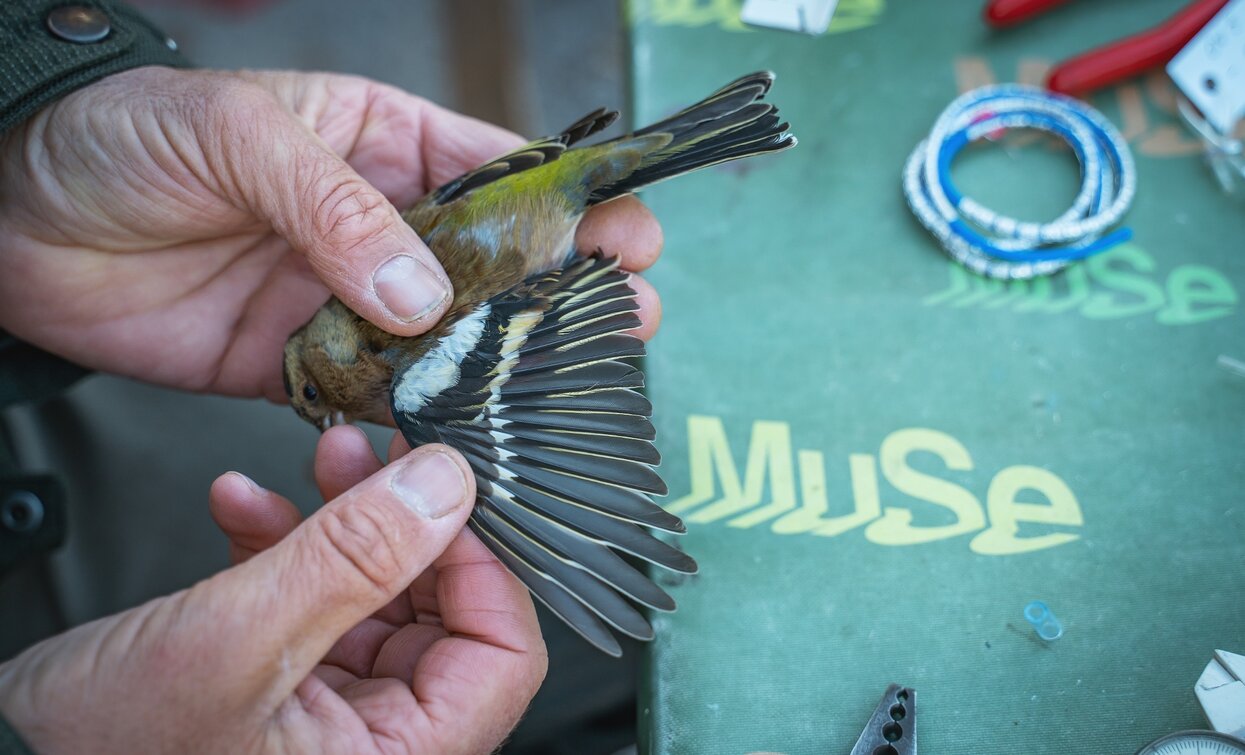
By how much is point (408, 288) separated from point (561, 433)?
399 millimetres

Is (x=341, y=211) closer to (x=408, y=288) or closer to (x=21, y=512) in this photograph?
(x=408, y=288)

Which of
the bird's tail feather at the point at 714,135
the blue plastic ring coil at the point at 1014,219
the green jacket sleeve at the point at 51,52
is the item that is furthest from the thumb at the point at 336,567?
the blue plastic ring coil at the point at 1014,219

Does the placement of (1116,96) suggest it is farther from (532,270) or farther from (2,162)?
(2,162)

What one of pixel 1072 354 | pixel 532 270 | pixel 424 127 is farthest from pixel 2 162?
pixel 1072 354

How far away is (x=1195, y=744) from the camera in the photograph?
1.19 m

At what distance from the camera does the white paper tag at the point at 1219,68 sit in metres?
1.90

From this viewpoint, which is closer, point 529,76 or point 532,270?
point 532,270

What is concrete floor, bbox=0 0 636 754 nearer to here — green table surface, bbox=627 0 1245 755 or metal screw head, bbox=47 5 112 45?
green table surface, bbox=627 0 1245 755

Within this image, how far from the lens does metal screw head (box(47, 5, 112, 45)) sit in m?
1.67

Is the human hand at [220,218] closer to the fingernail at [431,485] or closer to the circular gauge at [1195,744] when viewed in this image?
the fingernail at [431,485]

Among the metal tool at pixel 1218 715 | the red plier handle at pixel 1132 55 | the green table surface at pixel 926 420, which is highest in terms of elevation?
the red plier handle at pixel 1132 55

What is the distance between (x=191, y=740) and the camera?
1.10 meters

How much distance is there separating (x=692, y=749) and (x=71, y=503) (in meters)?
1.50

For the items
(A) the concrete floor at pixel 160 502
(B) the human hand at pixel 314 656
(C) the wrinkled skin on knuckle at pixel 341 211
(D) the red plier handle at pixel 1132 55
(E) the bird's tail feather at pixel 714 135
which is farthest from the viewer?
(D) the red plier handle at pixel 1132 55
